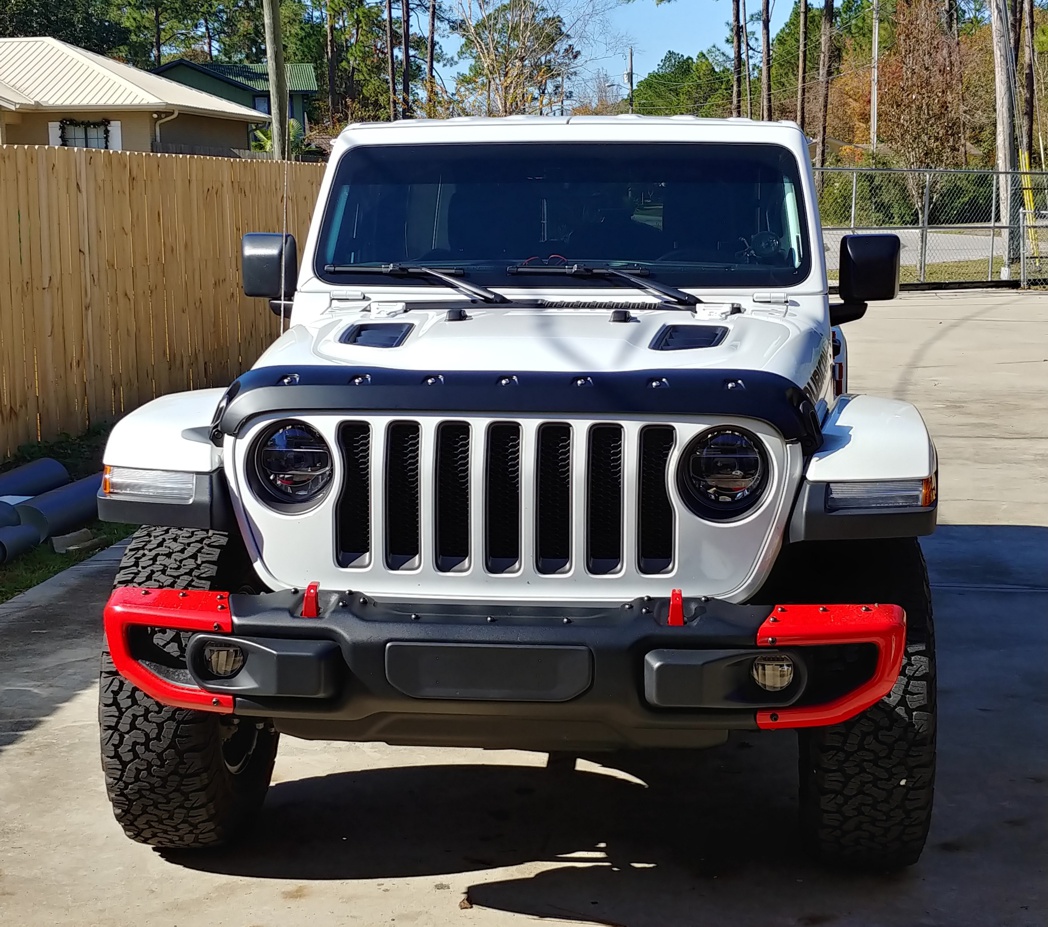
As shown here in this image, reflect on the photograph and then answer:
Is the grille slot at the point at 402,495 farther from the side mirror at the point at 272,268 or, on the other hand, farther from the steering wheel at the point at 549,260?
the side mirror at the point at 272,268

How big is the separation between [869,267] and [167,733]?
2.70 metres

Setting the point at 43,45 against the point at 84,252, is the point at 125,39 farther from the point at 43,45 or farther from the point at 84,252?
the point at 84,252

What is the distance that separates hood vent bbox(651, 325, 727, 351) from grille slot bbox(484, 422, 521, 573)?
56 cm

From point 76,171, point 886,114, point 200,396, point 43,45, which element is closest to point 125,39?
point 43,45

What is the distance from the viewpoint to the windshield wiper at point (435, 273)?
4.57m

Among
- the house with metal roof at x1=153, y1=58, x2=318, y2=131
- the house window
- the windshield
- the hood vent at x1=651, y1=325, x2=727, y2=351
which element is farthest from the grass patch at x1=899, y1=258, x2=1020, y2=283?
the house with metal roof at x1=153, y1=58, x2=318, y2=131

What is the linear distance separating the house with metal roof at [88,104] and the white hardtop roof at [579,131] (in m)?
33.2

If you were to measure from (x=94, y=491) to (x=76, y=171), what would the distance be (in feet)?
9.13

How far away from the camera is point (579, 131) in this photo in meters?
5.11

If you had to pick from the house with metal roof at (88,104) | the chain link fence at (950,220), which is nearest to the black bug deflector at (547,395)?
the chain link fence at (950,220)

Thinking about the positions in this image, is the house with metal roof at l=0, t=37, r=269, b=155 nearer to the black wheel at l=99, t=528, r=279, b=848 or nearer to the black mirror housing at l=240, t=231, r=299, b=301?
the black mirror housing at l=240, t=231, r=299, b=301

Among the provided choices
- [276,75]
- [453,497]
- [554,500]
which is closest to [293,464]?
[453,497]

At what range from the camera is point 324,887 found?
3.92 m

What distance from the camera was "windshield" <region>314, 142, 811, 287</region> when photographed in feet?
15.9
